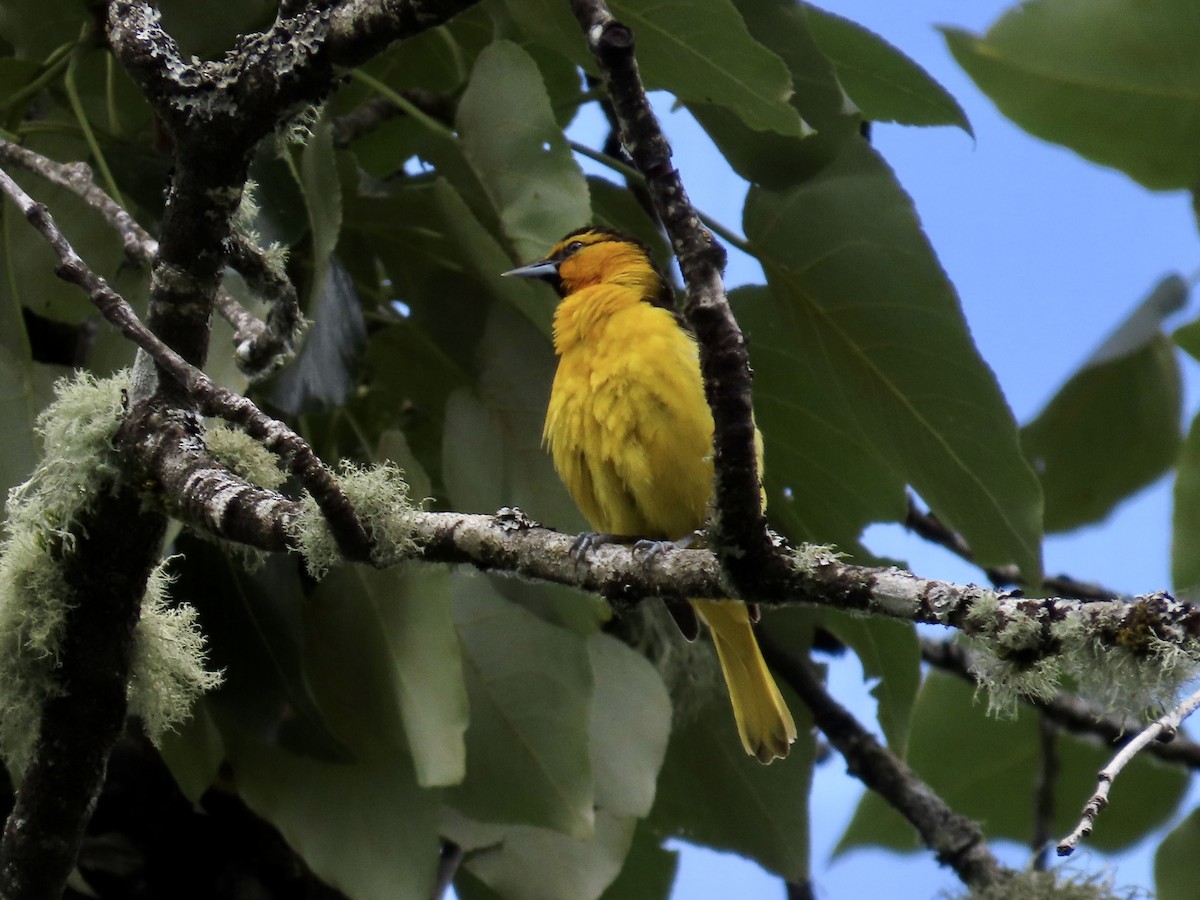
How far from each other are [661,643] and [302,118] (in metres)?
1.79

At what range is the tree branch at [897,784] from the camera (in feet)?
9.55

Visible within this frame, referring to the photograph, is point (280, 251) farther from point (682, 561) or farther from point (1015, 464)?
point (1015, 464)

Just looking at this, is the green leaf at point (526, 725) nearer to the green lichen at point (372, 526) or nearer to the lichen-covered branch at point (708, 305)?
the green lichen at point (372, 526)

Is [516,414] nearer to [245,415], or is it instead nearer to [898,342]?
[898,342]

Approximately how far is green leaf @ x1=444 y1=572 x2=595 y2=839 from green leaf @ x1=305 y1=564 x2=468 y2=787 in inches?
6.5

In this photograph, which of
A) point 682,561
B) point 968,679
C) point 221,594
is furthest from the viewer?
point 968,679

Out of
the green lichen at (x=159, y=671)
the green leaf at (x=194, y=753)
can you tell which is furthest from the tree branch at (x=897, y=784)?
the green lichen at (x=159, y=671)

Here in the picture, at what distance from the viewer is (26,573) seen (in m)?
1.91

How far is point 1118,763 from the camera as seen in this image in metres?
1.12

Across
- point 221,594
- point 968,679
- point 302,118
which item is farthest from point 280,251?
point 968,679

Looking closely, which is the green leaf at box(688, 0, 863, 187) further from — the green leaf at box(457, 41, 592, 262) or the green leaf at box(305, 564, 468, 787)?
the green leaf at box(305, 564, 468, 787)

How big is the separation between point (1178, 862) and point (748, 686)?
3.05ft

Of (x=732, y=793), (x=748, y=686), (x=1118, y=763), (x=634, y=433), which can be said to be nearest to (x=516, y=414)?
(x=634, y=433)

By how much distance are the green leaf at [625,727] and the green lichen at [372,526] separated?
3.76 ft
